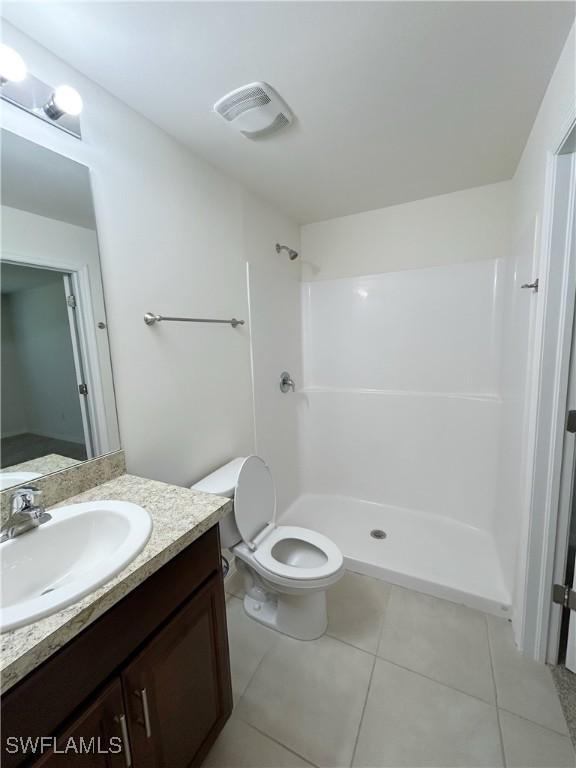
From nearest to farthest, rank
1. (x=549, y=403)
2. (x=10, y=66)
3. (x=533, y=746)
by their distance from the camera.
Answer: (x=10, y=66) → (x=533, y=746) → (x=549, y=403)

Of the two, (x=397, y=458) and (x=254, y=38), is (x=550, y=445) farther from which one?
(x=254, y=38)

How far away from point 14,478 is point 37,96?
1.15 metres

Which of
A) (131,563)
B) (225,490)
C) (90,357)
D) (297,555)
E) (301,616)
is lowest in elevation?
(301,616)

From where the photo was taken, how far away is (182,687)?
0.87m

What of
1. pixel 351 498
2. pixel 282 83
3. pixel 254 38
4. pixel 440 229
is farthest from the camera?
pixel 351 498

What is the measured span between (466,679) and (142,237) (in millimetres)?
2206

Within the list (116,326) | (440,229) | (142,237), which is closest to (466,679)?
(116,326)

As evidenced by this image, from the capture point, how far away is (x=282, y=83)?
3.70 feet

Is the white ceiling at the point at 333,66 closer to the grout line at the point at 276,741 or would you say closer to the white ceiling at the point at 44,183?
the white ceiling at the point at 44,183

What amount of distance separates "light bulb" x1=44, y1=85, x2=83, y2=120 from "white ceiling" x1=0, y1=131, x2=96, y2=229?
4.3 inches

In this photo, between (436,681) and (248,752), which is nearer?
(248,752)

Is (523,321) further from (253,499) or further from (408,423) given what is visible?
(253,499)

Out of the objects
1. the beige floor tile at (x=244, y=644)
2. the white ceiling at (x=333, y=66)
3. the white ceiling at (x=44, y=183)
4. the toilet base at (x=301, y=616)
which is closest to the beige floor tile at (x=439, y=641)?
the toilet base at (x=301, y=616)

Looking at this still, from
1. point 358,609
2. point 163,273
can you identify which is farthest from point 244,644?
point 163,273
